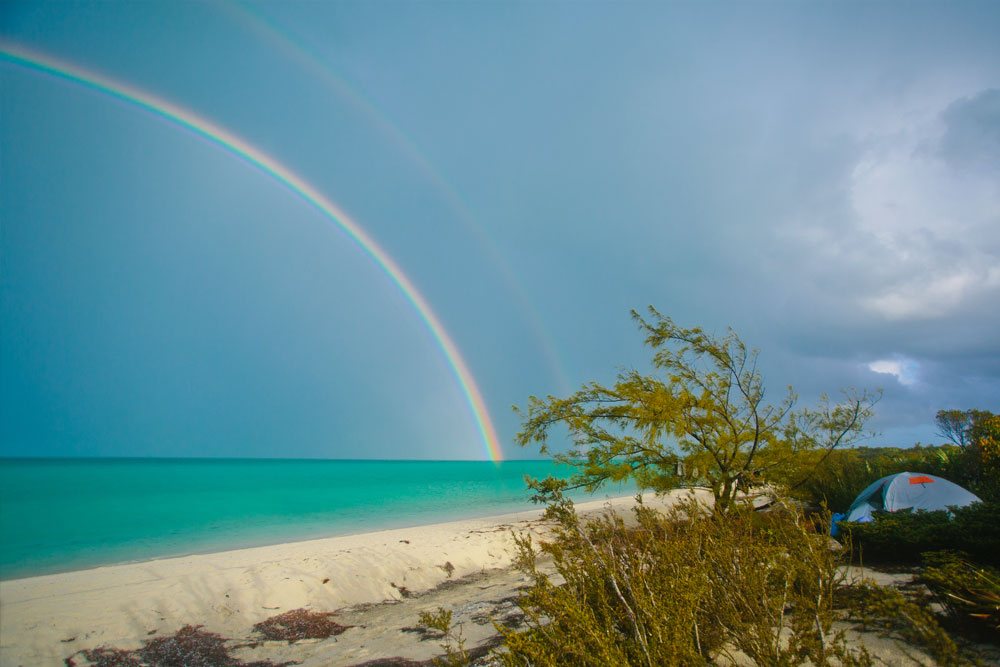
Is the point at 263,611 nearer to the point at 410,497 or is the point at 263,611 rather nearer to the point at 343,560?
the point at 343,560

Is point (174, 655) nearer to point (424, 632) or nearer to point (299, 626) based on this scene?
point (299, 626)

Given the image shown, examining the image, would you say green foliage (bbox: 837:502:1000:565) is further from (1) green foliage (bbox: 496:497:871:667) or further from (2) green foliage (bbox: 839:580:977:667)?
(1) green foliage (bbox: 496:497:871:667)

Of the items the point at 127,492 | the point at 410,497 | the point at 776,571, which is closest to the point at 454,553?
the point at 776,571

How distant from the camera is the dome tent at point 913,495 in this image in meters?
10.9

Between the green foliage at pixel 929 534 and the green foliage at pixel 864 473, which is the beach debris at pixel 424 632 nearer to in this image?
the green foliage at pixel 929 534

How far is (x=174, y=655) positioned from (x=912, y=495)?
15.9 metres

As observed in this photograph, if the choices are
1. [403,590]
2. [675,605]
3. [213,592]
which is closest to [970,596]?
[675,605]

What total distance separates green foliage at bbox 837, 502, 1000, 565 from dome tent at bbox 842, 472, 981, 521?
11.5ft

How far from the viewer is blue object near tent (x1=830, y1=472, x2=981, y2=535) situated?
429 inches

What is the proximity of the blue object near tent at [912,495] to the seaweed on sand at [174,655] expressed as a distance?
13.5m

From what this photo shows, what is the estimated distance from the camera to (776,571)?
3750mm

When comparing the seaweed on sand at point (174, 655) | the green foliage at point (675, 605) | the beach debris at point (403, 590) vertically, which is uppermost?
the green foliage at point (675, 605)

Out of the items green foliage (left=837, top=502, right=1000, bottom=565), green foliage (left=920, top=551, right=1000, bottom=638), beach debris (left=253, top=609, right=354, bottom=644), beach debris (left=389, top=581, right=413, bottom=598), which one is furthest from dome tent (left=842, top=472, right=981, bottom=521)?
beach debris (left=253, top=609, right=354, bottom=644)

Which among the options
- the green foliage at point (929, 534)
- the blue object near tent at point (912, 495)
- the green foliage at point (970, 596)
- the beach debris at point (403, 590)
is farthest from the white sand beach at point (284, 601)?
the blue object near tent at point (912, 495)
